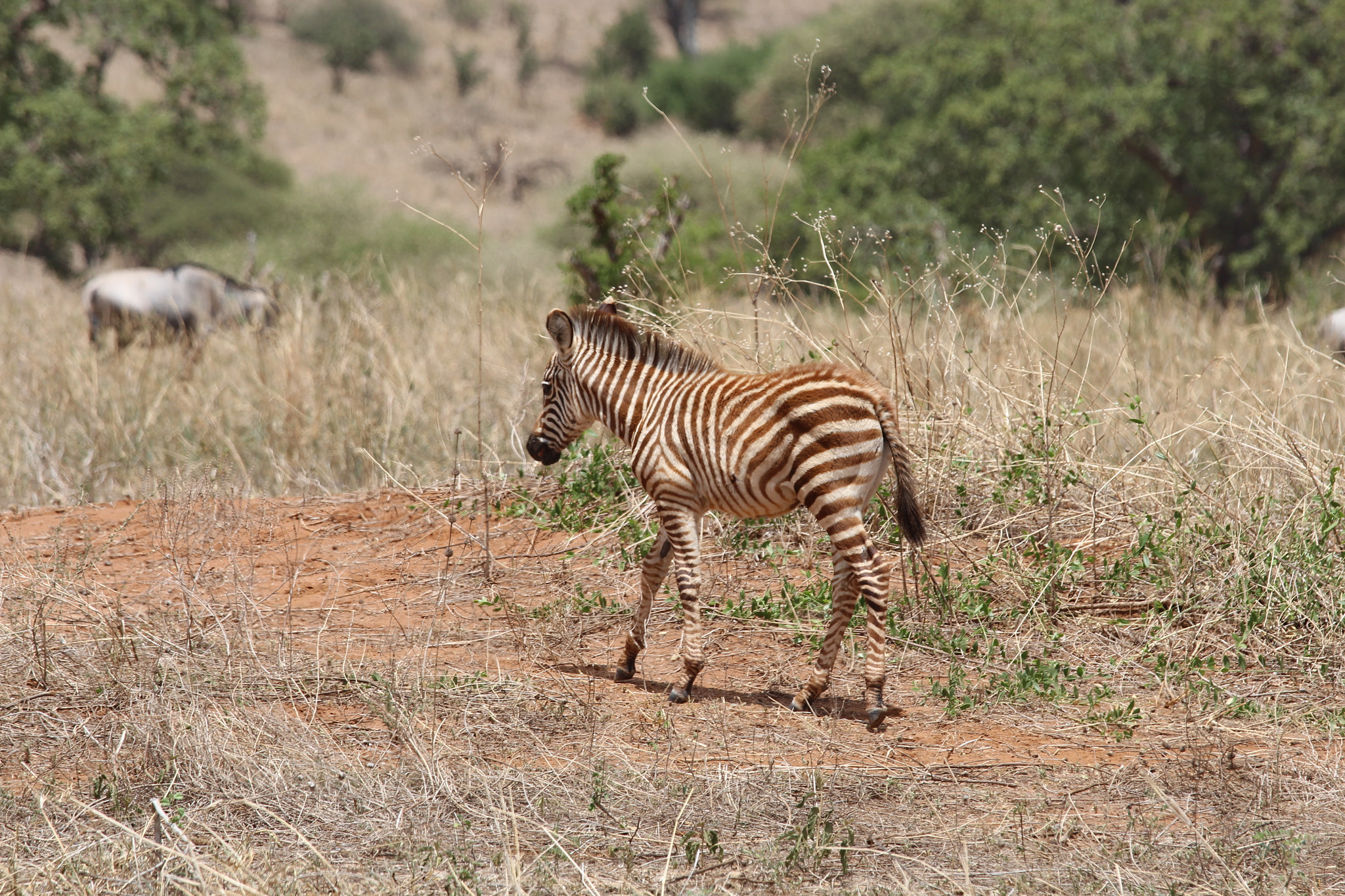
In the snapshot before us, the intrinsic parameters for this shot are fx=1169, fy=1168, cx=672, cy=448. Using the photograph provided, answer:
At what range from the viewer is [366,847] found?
387cm

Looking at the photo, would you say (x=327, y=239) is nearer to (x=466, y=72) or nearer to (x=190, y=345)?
(x=190, y=345)

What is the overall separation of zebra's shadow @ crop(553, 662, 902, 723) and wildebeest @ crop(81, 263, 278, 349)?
8.46 m

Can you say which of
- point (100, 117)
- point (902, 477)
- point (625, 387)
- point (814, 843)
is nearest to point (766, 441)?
point (902, 477)

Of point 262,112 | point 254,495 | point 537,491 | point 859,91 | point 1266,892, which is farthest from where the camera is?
point 859,91

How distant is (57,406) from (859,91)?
32.0 m

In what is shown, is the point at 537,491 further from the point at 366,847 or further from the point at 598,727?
the point at 366,847

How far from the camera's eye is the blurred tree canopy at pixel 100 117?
20.0 m

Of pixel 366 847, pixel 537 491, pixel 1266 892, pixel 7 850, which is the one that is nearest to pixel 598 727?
pixel 366 847

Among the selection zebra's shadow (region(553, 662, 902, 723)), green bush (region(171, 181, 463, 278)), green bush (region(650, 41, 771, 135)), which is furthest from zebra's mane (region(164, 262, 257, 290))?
green bush (region(650, 41, 771, 135))

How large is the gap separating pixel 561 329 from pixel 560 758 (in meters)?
2.07

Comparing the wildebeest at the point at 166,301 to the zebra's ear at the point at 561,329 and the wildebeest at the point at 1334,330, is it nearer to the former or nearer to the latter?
the zebra's ear at the point at 561,329

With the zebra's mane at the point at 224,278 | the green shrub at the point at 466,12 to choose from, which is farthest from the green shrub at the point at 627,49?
the zebra's mane at the point at 224,278

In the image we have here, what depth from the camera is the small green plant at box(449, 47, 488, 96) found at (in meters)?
49.2

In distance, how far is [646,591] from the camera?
17.9ft
